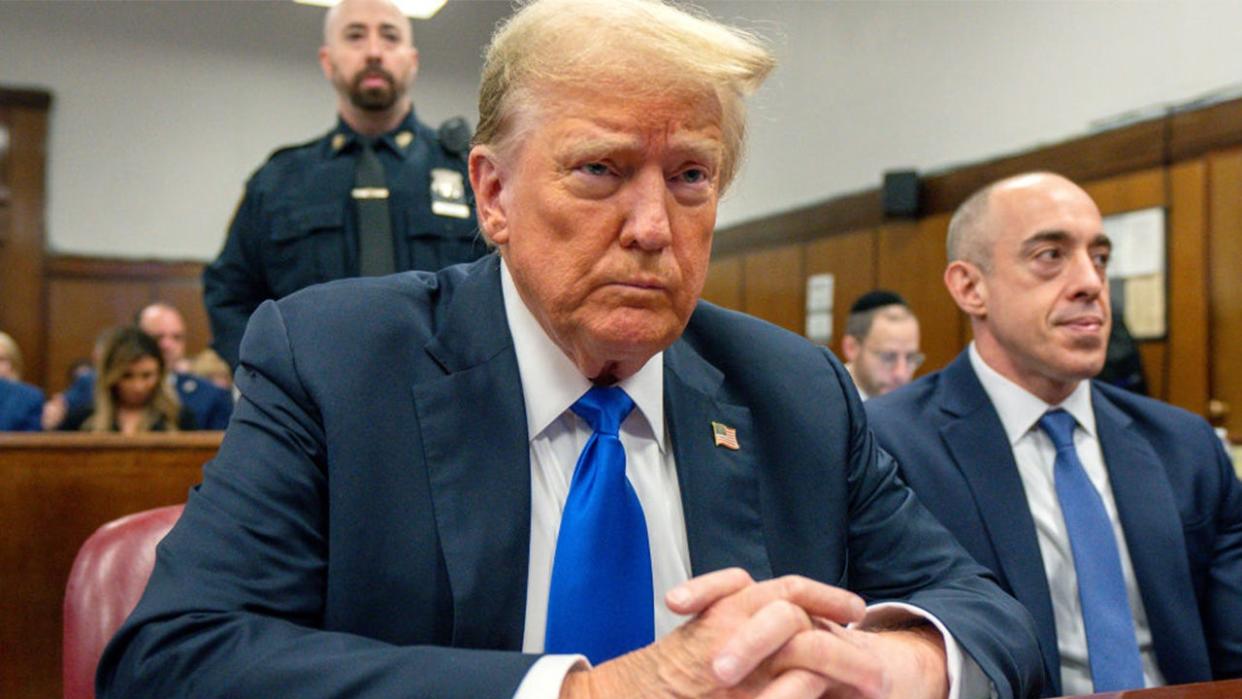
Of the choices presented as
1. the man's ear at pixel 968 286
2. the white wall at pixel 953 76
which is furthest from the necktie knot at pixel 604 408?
the white wall at pixel 953 76

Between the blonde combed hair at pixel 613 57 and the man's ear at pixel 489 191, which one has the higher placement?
the blonde combed hair at pixel 613 57

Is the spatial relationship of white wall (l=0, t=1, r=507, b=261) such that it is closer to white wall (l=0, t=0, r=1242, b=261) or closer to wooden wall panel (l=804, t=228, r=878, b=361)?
white wall (l=0, t=0, r=1242, b=261)

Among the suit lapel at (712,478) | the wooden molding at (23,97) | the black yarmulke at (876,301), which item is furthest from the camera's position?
the wooden molding at (23,97)

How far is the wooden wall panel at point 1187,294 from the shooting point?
5547mm

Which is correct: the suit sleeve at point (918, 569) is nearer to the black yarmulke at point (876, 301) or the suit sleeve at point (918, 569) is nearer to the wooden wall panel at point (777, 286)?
the black yarmulke at point (876, 301)

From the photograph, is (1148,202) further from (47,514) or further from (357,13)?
(47,514)

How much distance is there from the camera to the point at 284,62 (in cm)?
1035

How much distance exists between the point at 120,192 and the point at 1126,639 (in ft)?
31.5

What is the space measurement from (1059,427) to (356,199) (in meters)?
1.78

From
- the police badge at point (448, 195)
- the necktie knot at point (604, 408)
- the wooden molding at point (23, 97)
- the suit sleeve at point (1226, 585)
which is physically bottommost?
the suit sleeve at point (1226, 585)

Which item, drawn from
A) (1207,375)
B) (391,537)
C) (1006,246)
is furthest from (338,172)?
(1207,375)

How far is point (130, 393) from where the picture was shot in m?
4.58

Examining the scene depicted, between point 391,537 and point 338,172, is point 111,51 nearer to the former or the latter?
point 338,172

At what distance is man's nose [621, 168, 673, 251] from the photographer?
1236mm
